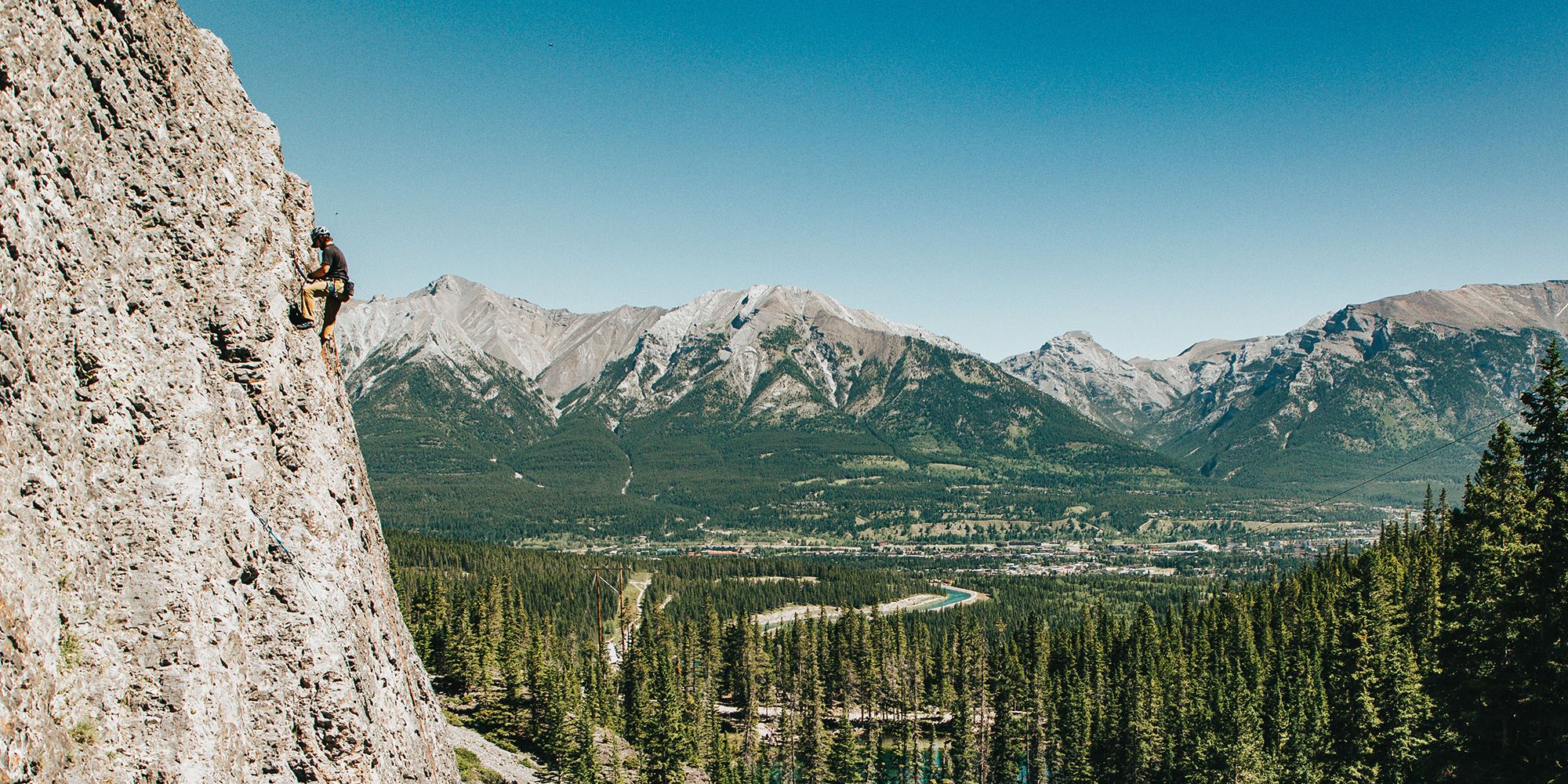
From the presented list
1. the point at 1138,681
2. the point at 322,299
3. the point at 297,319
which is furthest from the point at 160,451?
the point at 1138,681

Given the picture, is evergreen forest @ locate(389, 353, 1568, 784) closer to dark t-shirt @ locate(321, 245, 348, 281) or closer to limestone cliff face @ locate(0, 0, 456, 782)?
limestone cliff face @ locate(0, 0, 456, 782)

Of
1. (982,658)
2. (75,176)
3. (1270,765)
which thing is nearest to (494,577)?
(982,658)

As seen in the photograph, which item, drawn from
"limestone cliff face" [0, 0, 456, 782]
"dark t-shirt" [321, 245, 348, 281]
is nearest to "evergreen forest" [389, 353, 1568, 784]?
"limestone cliff face" [0, 0, 456, 782]

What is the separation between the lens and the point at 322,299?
1424 cm

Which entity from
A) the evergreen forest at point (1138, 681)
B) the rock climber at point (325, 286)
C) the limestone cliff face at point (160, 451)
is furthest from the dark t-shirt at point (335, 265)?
the evergreen forest at point (1138, 681)

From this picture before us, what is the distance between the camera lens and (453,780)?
52.9 ft

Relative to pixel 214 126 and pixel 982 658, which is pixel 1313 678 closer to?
pixel 982 658

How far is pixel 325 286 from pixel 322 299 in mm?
239

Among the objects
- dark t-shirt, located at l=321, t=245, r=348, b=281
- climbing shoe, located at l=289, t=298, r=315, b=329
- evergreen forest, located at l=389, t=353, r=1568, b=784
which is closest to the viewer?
climbing shoe, located at l=289, t=298, r=315, b=329

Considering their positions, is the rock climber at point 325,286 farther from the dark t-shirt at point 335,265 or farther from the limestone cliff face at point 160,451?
the limestone cliff face at point 160,451

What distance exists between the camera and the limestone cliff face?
9664 mm

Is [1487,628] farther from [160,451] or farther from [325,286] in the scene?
[160,451]

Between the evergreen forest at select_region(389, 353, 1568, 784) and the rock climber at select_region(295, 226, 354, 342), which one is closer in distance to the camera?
the rock climber at select_region(295, 226, 354, 342)

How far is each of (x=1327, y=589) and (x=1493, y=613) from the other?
62.8 metres
